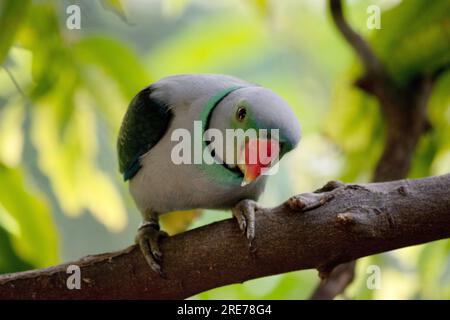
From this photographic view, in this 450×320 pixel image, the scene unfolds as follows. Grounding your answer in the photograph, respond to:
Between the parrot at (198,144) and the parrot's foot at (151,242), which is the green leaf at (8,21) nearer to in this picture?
the parrot at (198,144)

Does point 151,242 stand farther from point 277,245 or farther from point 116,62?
point 116,62

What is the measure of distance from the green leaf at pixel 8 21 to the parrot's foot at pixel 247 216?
52 centimetres

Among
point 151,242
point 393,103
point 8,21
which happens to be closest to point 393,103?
point 393,103

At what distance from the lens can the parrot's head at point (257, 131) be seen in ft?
3.03

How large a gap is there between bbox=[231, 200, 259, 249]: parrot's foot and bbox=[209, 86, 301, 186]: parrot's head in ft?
0.18

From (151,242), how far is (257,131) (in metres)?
0.28

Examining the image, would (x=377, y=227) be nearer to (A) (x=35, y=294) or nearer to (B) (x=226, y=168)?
(B) (x=226, y=168)

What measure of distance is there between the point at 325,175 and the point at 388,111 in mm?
247

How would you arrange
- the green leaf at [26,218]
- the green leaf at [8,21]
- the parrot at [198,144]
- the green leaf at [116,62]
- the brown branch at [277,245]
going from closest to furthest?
the brown branch at [277,245], the parrot at [198,144], the green leaf at [8,21], the green leaf at [26,218], the green leaf at [116,62]

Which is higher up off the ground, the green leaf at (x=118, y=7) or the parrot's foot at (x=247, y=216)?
the green leaf at (x=118, y=7)

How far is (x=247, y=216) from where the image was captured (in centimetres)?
97

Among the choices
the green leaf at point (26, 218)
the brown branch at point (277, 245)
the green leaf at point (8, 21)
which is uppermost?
the green leaf at point (8, 21)

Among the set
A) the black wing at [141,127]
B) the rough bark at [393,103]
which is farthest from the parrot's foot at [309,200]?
the rough bark at [393,103]
